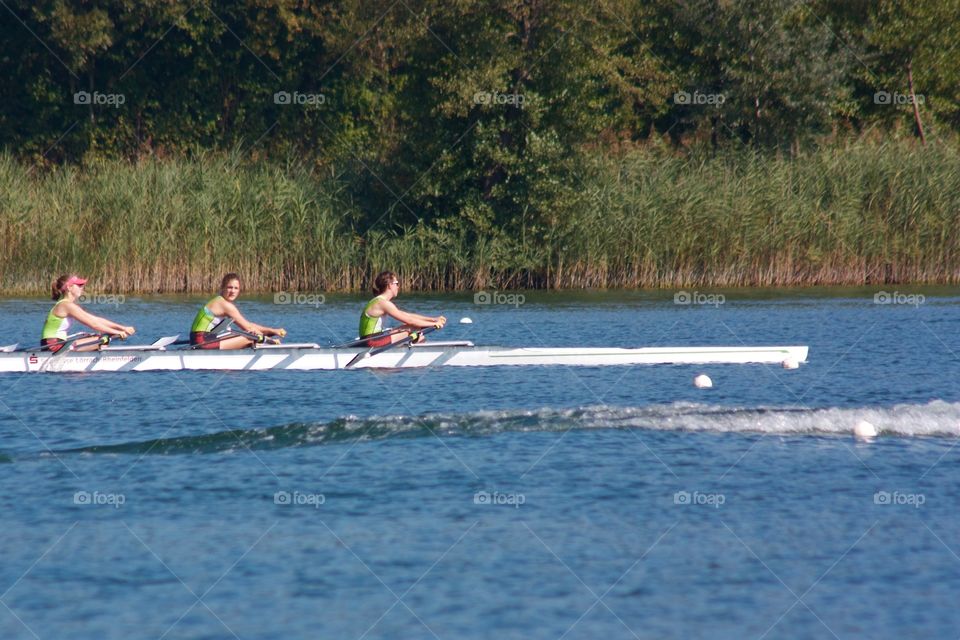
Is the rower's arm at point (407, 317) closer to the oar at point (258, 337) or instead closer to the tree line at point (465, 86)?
the oar at point (258, 337)

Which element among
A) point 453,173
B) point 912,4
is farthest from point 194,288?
point 912,4

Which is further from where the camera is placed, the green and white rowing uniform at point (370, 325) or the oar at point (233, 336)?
the green and white rowing uniform at point (370, 325)

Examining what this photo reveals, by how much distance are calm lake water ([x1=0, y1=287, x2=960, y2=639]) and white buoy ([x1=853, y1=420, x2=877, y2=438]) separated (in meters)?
0.15

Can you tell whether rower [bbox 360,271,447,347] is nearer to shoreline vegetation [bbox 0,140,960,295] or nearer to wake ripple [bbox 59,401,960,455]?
wake ripple [bbox 59,401,960,455]

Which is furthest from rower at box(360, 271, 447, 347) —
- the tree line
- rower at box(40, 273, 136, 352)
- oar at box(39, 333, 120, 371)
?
the tree line

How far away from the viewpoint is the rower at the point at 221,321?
1666 centimetres

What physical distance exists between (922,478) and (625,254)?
19176 millimetres

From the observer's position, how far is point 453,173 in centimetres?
3212

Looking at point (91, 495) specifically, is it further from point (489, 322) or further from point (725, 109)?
point (725, 109)

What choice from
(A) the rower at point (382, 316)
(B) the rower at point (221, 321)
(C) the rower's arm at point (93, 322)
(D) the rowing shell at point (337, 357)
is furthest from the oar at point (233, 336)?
(A) the rower at point (382, 316)

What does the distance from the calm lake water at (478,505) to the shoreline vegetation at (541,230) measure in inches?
451

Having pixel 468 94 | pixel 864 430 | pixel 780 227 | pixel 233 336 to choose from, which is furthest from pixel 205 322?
pixel 780 227

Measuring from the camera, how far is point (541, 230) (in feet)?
101

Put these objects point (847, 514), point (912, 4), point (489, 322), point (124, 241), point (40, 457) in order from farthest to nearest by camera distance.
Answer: point (912, 4), point (124, 241), point (489, 322), point (40, 457), point (847, 514)
